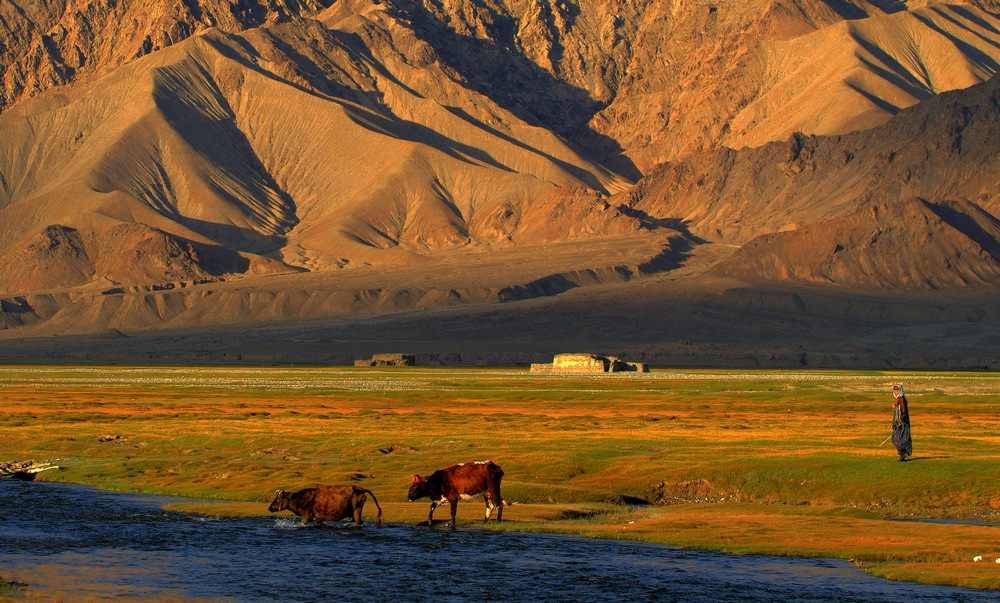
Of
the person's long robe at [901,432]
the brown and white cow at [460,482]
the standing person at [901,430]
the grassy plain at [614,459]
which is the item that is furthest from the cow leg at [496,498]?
the person's long robe at [901,432]

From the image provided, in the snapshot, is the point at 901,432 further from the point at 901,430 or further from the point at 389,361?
the point at 389,361

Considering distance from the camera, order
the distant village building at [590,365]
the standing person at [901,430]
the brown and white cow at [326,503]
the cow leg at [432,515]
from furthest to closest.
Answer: the distant village building at [590,365], the standing person at [901,430], the brown and white cow at [326,503], the cow leg at [432,515]

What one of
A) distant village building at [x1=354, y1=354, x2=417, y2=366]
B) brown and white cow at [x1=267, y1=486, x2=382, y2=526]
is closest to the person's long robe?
brown and white cow at [x1=267, y1=486, x2=382, y2=526]

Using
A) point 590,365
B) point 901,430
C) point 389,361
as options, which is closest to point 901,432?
point 901,430

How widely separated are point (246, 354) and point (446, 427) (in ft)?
411

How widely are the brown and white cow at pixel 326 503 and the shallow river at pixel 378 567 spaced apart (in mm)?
339

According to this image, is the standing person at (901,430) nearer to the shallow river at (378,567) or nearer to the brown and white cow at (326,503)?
the shallow river at (378,567)

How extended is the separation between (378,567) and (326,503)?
417 cm

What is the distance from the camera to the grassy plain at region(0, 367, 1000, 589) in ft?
89.7

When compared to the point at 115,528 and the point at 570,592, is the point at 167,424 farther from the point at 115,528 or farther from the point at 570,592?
the point at 570,592

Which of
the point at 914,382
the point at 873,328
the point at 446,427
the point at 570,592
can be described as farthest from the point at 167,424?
the point at 873,328

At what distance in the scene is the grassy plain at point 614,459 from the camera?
89.7 feet

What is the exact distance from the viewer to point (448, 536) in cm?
2697

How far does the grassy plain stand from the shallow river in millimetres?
1123
